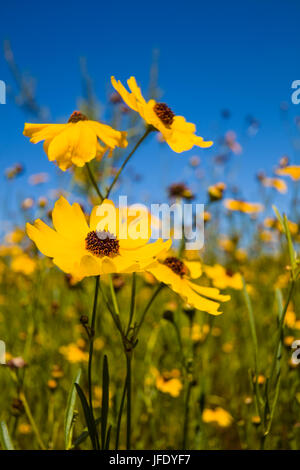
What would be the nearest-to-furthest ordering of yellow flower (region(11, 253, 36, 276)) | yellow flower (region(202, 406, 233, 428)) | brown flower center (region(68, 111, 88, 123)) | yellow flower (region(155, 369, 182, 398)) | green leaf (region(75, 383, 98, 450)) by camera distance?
green leaf (region(75, 383, 98, 450)), brown flower center (region(68, 111, 88, 123)), yellow flower (region(155, 369, 182, 398)), yellow flower (region(202, 406, 233, 428)), yellow flower (region(11, 253, 36, 276))

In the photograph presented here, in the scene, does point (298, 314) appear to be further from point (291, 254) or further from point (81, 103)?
point (81, 103)

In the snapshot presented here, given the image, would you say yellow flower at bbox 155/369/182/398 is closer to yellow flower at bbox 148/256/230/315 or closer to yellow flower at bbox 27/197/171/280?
yellow flower at bbox 148/256/230/315

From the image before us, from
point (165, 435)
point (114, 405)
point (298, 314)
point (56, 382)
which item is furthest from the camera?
point (298, 314)

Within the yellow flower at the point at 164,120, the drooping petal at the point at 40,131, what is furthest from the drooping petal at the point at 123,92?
the drooping petal at the point at 40,131

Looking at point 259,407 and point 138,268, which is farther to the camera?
point 259,407

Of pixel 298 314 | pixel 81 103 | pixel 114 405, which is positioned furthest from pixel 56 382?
pixel 81 103

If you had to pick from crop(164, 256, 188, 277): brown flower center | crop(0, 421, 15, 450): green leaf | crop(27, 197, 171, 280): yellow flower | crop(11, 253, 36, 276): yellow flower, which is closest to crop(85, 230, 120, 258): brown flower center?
crop(27, 197, 171, 280): yellow flower
